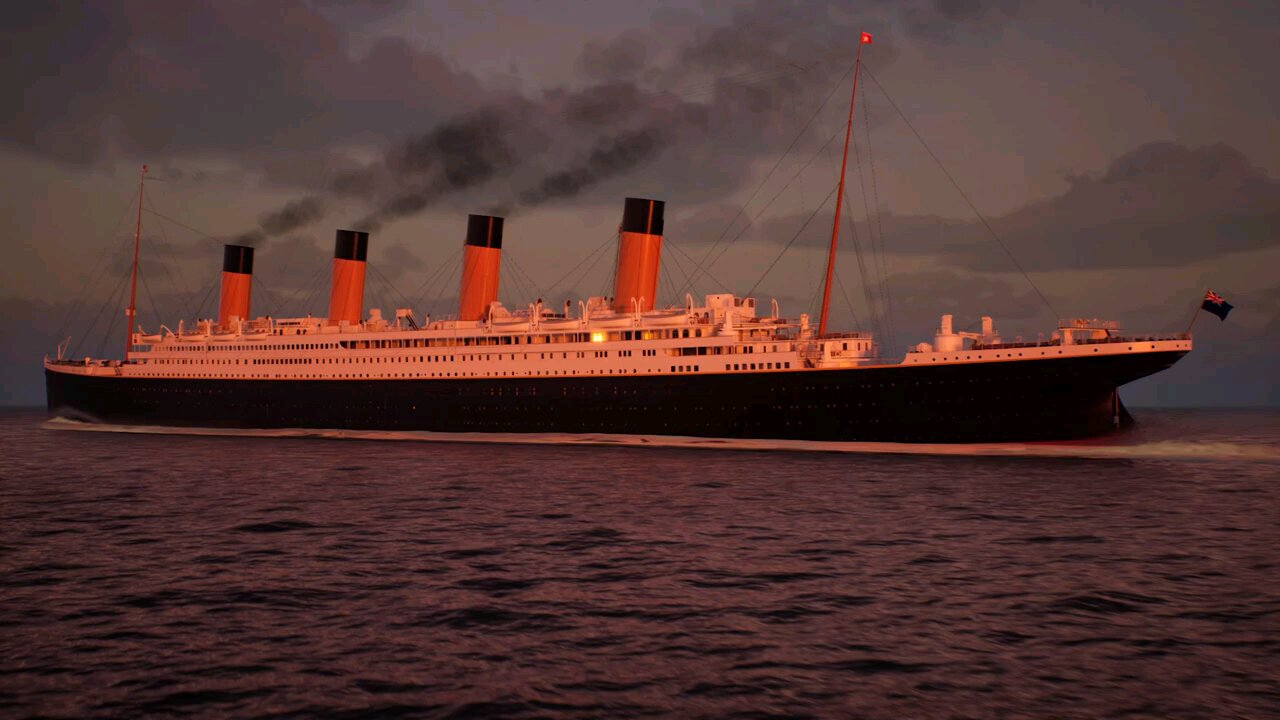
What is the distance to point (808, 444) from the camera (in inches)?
1962

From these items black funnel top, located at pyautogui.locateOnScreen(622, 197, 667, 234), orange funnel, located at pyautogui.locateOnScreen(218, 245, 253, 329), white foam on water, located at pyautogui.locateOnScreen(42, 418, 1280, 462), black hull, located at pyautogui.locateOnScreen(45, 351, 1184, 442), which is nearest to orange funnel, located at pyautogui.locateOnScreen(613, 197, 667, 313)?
black funnel top, located at pyautogui.locateOnScreen(622, 197, 667, 234)

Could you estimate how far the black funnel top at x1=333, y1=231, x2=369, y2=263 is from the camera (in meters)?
73.9

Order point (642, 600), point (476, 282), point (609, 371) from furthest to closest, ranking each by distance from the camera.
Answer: point (476, 282), point (609, 371), point (642, 600)

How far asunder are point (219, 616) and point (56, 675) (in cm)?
307

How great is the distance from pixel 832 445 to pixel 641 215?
2020cm

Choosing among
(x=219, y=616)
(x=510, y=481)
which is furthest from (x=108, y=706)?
(x=510, y=481)

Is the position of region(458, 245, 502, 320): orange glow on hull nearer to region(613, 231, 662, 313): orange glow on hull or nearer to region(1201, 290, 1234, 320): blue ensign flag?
region(613, 231, 662, 313): orange glow on hull

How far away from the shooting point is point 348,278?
74250 millimetres

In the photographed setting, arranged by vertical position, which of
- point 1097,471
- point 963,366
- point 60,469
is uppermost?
point 963,366

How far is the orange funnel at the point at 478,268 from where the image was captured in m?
66.9

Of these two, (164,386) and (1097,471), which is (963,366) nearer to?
(1097,471)

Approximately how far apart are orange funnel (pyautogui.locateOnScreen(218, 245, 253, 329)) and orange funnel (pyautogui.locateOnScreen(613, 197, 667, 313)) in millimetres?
37798

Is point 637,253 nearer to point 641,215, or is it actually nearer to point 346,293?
point 641,215

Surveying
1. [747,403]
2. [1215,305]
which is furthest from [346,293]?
[1215,305]
